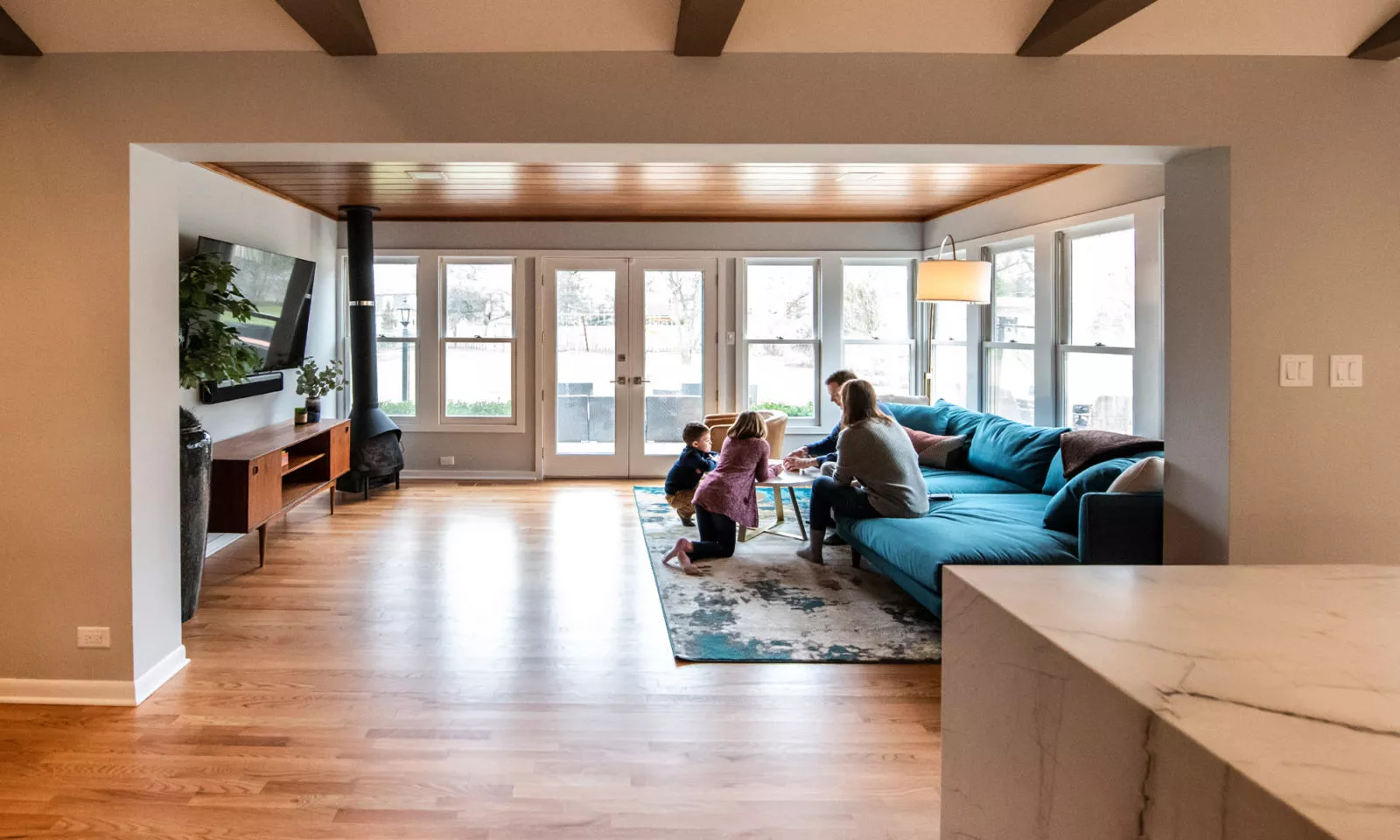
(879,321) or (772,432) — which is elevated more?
(879,321)

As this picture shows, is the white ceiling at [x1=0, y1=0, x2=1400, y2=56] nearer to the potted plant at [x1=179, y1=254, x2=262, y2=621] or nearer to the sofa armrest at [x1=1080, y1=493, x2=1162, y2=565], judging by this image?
the potted plant at [x1=179, y1=254, x2=262, y2=621]

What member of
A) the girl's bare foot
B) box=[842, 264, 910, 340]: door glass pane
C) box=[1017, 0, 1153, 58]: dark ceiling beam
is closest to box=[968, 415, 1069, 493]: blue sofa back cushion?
the girl's bare foot

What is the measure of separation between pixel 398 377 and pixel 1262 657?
7.98 metres

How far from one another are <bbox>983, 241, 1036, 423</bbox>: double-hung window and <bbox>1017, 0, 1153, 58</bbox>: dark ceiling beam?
11.6 ft

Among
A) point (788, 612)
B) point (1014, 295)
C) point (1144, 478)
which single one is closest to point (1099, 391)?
point (1014, 295)

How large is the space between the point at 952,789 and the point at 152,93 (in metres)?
3.26

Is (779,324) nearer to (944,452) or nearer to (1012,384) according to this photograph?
(1012,384)

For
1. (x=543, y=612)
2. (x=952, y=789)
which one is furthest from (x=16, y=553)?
(x=952, y=789)

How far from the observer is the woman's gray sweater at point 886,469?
187 inches

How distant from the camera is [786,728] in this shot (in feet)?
10.2

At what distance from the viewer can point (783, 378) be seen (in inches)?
338

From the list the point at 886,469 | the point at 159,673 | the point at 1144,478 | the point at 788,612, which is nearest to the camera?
the point at 159,673

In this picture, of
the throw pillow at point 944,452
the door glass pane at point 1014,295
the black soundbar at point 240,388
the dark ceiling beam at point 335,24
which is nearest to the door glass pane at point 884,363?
the door glass pane at point 1014,295

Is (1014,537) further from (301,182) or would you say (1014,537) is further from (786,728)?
(301,182)
